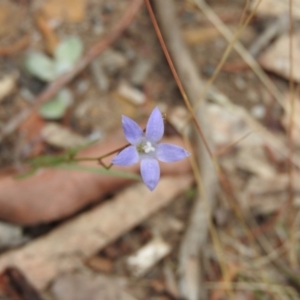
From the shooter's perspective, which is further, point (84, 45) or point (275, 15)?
point (275, 15)

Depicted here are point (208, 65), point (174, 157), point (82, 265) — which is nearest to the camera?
point (174, 157)

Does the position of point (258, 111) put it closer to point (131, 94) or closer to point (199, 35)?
point (199, 35)

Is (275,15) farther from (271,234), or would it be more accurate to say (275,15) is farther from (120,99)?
(271,234)

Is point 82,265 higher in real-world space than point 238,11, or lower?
lower

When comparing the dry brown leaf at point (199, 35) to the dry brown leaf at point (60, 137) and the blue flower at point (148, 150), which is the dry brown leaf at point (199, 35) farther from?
the blue flower at point (148, 150)

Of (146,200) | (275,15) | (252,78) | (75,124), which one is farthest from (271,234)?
(275,15)

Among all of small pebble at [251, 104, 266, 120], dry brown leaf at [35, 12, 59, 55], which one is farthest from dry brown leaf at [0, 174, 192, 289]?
dry brown leaf at [35, 12, 59, 55]

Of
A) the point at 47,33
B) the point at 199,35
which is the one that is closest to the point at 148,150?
the point at 47,33

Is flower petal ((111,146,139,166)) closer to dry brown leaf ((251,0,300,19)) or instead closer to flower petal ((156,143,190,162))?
flower petal ((156,143,190,162))
